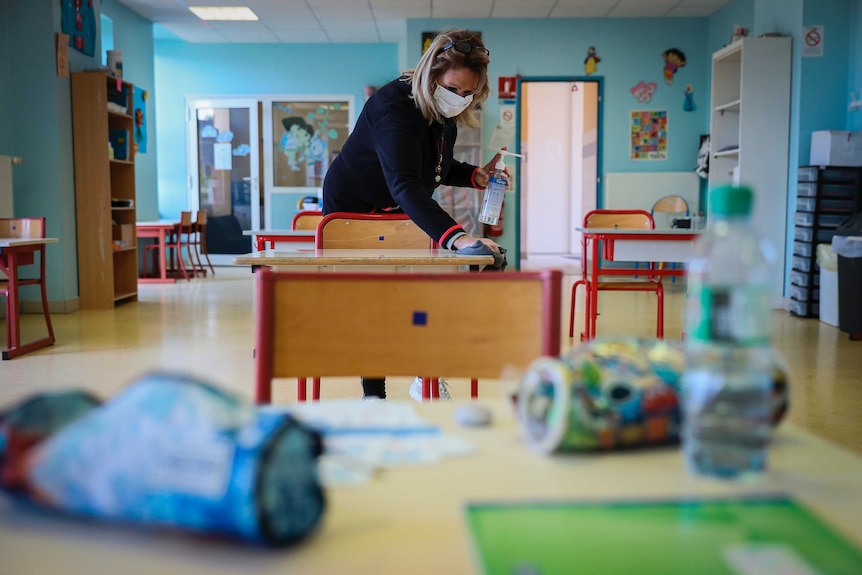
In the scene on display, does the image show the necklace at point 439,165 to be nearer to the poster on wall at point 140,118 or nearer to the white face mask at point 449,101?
the white face mask at point 449,101

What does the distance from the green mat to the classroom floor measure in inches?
87.1

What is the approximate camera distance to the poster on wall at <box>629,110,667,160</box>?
8516 millimetres

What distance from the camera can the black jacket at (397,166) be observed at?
7.17 ft

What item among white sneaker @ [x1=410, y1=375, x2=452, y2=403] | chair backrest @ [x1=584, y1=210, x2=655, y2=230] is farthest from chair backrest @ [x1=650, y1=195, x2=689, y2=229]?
white sneaker @ [x1=410, y1=375, x2=452, y2=403]

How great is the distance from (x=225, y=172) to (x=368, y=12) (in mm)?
3138

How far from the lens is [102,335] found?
4938mm

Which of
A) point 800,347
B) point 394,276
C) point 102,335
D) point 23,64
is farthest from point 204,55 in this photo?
point 394,276

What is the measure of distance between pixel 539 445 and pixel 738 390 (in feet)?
0.55

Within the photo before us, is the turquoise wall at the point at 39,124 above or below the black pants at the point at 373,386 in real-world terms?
above

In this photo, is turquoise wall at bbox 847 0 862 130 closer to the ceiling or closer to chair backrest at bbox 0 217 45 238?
the ceiling

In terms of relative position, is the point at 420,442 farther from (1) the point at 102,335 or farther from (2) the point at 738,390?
(1) the point at 102,335

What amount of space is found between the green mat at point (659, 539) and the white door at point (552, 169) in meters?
10.9

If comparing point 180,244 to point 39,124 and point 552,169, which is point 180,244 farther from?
point 552,169

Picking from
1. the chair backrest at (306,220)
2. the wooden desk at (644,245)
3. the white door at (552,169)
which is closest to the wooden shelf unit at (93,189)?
the chair backrest at (306,220)
